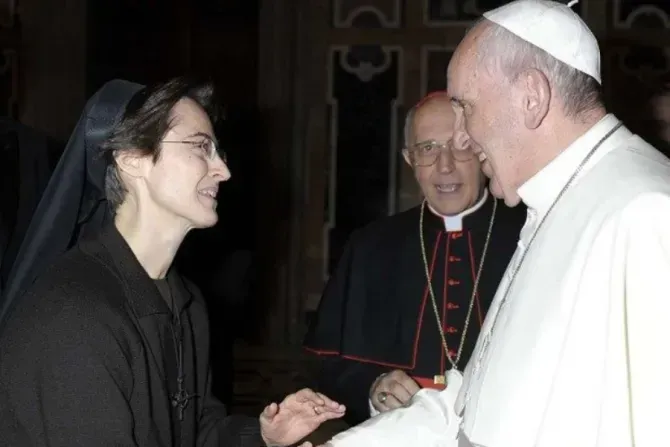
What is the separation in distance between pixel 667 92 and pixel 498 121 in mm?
4763

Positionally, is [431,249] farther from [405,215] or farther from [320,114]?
[320,114]

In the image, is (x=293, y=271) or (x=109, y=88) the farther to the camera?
(x=293, y=271)

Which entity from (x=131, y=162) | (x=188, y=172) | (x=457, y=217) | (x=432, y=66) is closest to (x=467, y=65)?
(x=188, y=172)

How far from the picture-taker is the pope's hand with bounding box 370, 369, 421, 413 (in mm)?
3289

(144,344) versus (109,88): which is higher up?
(109,88)

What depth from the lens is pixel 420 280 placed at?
12.7 feet

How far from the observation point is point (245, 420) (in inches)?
112

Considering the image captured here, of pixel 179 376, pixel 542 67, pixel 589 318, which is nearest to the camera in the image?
pixel 589 318

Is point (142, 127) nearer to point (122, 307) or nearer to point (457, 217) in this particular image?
point (122, 307)

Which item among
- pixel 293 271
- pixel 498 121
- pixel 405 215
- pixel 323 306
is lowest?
pixel 293 271

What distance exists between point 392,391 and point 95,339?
4.07 ft

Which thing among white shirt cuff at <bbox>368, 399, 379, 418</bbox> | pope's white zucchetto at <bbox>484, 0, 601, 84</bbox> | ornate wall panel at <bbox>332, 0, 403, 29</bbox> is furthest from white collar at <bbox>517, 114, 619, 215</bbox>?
ornate wall panel at <bbox>332, 0, 403, 29</bbox>

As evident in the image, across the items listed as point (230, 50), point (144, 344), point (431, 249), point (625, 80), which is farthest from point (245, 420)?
point (230, 50)

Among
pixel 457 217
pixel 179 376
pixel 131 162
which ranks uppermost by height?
pixel 131 162
